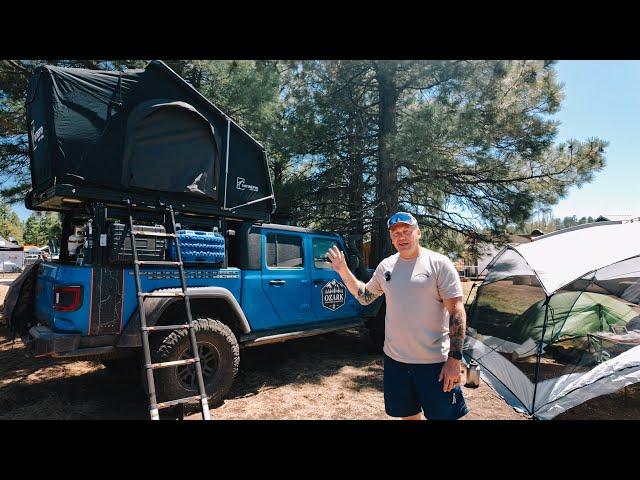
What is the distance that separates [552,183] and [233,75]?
21.6ft

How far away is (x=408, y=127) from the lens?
6637 mm

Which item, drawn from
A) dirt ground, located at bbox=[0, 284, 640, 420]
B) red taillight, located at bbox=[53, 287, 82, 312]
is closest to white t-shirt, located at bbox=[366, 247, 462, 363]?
dirt ground, located at bbox=[0, 284, 640, 420]

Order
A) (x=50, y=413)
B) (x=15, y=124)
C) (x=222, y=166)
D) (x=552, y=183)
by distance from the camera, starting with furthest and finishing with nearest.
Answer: (x=552, y=183) → (x=15, y=124) → (x=222, y=166) → (x=50, y=413)

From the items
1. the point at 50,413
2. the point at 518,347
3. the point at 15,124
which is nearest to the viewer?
the point at 50,413

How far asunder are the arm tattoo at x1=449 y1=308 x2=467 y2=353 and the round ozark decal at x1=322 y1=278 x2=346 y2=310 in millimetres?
3036

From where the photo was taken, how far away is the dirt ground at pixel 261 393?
12.9 ft

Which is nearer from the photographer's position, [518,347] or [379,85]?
[518,347]

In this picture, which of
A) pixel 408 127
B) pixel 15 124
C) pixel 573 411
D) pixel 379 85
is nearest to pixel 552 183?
pixel 408 127

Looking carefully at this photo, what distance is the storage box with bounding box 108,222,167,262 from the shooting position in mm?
3506

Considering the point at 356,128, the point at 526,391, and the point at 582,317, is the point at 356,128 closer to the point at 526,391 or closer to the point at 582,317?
the point at 582,317

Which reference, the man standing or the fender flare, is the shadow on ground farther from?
the man standing

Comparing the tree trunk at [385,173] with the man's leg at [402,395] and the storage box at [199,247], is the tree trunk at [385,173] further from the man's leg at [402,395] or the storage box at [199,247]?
the man's leg at [402,395]

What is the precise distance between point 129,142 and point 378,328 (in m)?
4.42

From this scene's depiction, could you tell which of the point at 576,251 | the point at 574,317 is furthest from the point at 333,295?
the point at 574,317
